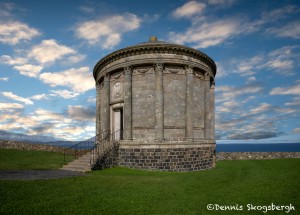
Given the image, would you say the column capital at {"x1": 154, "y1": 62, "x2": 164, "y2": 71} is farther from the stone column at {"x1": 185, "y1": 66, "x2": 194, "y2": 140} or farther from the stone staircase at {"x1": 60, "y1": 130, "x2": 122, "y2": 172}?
the stone staircase at {"x1": 60, "y1": 130, "x2": 122, "y2": 172}

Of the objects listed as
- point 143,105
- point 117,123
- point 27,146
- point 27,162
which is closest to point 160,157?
point 143,105

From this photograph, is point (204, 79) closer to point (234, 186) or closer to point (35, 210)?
point (234, 186)

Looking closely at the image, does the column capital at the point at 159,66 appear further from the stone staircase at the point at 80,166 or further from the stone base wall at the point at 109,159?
the stone staircase at the point at 80,166

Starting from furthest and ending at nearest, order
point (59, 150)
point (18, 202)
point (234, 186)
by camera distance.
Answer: point (59, 150), point (234, 186), point (18, 202)

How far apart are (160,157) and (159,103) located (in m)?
3.76

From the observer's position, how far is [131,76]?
54.6 feet

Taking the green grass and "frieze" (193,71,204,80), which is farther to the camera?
"frieze" (193,71,204,80)

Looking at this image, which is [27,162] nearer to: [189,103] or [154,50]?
[154,50]

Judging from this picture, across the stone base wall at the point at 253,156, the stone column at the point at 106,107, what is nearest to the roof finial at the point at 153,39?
the stone column at the point at 106,107

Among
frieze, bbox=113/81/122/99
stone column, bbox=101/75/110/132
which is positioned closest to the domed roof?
stone column, bbox=101/75/110/132

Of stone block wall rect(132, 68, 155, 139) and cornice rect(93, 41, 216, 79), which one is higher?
cornice rect(93, 41, 216, 79)

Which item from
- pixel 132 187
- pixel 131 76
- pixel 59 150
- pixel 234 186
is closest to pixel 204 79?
pixel 131 76

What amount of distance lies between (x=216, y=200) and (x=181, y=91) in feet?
33.5

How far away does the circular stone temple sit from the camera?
49.5 ft
